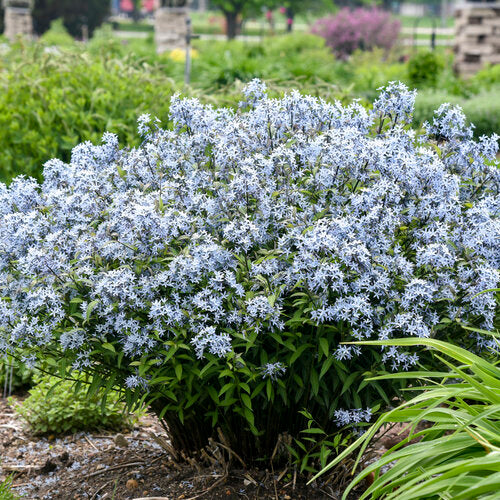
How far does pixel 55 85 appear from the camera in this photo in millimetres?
6086

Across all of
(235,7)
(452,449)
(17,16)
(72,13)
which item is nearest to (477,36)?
(452,449)

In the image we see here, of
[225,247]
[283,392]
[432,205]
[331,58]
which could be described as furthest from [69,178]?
[331,58]

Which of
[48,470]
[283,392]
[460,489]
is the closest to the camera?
[460,489]

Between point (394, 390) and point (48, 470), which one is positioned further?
point (48, 470)

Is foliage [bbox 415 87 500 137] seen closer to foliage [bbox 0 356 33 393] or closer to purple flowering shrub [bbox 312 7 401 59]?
foliage [bbox 0 356 33 393]

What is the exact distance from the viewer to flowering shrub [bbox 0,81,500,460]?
2.68m

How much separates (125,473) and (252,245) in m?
1.34

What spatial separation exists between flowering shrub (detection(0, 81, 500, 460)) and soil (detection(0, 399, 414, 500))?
0.16 m

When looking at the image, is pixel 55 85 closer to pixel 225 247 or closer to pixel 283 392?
pixel 225 247

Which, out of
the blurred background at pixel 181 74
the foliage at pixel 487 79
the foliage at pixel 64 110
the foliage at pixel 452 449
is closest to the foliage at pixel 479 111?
the blurred background at pixel 181 74

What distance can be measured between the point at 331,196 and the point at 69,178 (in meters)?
1.22

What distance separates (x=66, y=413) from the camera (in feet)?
13.3

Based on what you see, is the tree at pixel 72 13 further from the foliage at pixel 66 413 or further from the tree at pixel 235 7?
the foliage at pixel 66 413

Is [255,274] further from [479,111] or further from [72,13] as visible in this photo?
[72,13]
